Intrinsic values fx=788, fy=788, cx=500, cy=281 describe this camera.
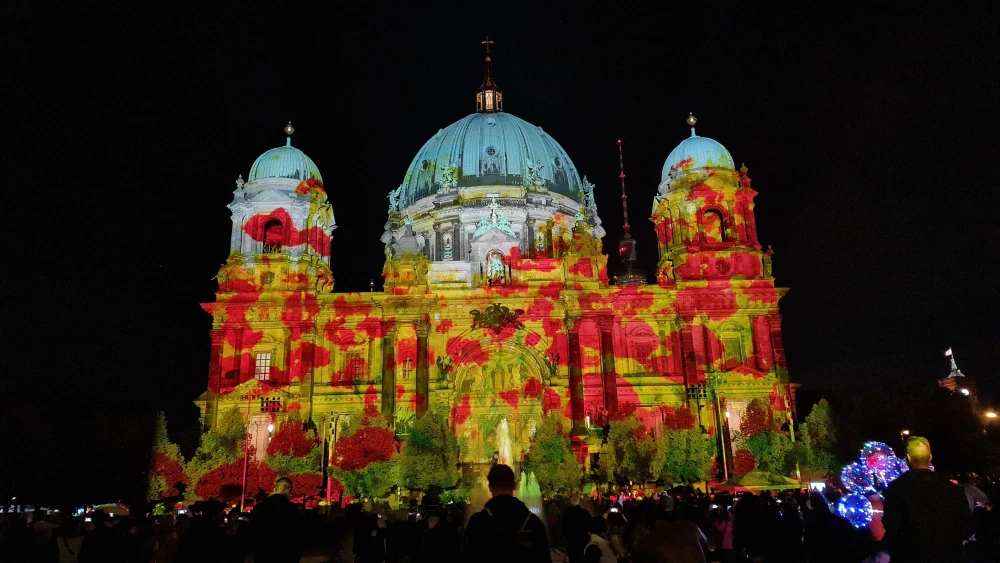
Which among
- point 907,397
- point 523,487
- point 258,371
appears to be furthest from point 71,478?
point 907,397

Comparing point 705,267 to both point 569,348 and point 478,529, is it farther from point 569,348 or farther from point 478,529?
point 478,529

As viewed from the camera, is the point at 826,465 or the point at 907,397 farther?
the point at 907,397

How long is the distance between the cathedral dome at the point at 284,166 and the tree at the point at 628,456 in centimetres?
3244

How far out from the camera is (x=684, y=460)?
46562 millimetres

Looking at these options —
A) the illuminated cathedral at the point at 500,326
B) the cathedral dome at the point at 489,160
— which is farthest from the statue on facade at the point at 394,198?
the illuminated cathedral at the point at 500,326

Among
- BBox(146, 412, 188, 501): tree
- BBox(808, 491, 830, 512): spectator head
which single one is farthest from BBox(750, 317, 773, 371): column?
BBox(808, 491, 830, 512): spectator head

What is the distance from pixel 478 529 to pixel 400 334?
51.0 m

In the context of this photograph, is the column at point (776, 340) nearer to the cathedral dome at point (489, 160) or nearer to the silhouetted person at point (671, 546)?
the cathedral dome at point (489, 160)

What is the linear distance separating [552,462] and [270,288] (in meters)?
26.2

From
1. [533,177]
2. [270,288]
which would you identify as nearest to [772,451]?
[533,177]

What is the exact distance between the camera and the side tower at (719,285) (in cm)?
5575

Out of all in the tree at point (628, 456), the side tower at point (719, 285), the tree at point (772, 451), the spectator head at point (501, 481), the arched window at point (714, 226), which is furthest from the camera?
the arched window at point (714, 226)

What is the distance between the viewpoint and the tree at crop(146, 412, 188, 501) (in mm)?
45438

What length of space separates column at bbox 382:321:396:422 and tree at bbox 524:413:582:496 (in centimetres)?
1219
